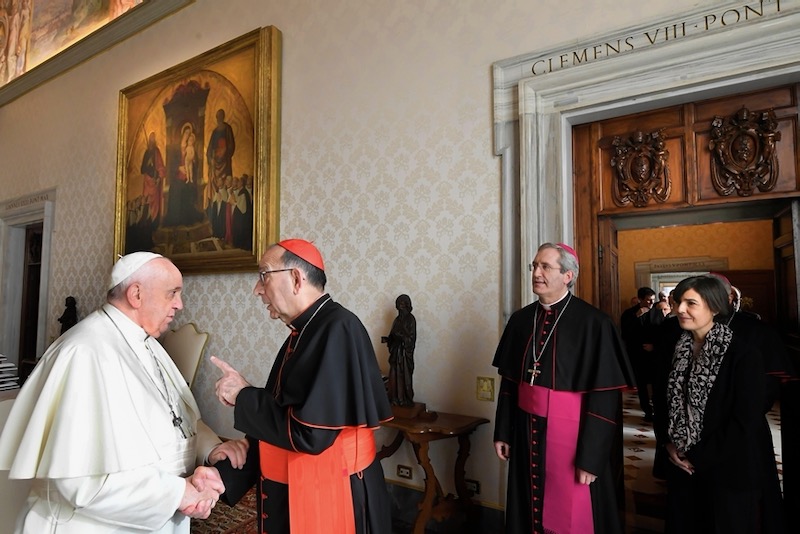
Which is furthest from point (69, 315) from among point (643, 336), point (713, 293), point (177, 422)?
point (713, 293)

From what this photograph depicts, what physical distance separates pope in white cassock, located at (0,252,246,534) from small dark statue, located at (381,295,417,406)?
1939 mm

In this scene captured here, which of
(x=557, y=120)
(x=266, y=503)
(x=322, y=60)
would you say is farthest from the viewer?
(x=322, y=60)

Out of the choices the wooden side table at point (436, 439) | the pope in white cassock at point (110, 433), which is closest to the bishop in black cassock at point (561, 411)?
the wooden side table at point (436, 439)

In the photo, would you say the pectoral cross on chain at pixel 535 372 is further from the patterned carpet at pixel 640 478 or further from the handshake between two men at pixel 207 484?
the handshake between two men at pixel 207 484

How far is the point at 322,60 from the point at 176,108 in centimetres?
236

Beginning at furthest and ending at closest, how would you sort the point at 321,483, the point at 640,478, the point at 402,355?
the point at 402,355
the point at 640,478
the point at 321,483

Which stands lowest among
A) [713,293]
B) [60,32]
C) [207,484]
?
[207,484]

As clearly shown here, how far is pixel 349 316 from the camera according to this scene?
7.20ft

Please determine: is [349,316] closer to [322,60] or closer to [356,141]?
[356,141]

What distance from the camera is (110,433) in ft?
5.85

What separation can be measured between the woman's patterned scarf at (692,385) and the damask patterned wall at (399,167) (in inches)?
53.0

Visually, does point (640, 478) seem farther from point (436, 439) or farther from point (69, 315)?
point (69, 315)

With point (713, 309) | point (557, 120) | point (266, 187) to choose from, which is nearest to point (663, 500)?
point (713, 309)

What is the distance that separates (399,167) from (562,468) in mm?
2743
